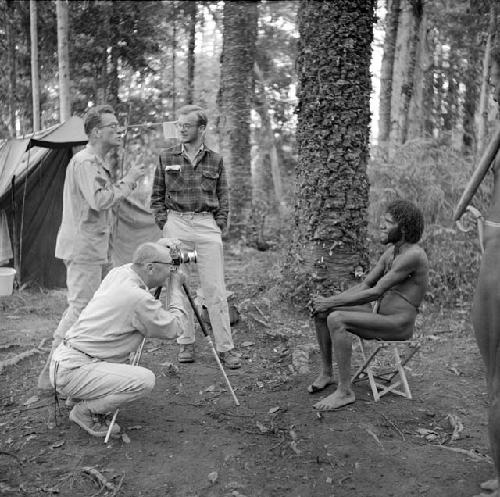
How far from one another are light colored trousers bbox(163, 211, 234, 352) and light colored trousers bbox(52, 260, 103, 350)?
83cm

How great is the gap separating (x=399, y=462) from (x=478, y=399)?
1376 millimetres

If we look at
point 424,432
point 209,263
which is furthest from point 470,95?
point 424,432

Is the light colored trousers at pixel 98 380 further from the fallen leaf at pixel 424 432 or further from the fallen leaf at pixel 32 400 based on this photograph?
the fallen leaf at pixel 424 432

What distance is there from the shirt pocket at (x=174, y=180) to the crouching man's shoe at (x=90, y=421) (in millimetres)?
2025

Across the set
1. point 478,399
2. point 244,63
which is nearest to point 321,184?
point 478,399

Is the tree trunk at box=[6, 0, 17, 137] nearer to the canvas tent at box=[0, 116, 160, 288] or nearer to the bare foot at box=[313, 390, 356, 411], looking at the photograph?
the canvas tent at box=[0, 116, 160, 288]

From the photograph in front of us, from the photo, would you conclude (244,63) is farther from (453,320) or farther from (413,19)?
(453,320)

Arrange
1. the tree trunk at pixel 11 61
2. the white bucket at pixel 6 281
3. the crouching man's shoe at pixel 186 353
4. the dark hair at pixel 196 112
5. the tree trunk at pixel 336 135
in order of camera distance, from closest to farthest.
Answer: the dark hair at pixel 196 112 → the crouching man's shoe at pixel 186 353 → the tree trunk at pixel 336 135 → the white bucket at pixel 6 281 → the tree trunk at pixel 11 61

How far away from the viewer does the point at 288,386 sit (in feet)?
15.8

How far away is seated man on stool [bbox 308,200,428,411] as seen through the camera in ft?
13.9

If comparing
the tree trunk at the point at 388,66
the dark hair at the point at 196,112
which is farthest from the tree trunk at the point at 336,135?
the tree trunk at the point at 388,66

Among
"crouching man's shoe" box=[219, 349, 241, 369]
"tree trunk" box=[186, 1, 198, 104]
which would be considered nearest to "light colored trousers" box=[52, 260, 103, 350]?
"crouching man's shoe" box=[219, 349, 241, 369]

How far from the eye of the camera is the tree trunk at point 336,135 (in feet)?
19.9

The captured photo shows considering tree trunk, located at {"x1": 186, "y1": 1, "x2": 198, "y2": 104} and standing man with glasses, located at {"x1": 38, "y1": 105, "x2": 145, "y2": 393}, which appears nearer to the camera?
standing man with glasses, located at {"x1": 38, "y1": 105, "x2": 145, "y2": 393}
